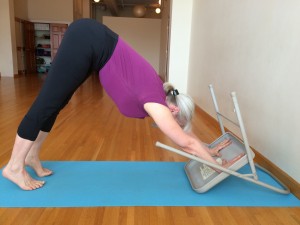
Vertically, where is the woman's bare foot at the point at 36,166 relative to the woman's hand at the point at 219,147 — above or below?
below

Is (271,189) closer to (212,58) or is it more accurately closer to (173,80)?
(212,58)

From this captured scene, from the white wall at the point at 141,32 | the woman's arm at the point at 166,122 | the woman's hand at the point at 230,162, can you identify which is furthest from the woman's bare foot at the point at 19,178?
the white wall at the point at 141,32

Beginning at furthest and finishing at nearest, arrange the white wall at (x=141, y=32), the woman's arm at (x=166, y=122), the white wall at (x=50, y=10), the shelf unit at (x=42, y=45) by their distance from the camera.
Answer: the white wall at (x=141, y=32), the shelf unit at (x=42, y=45), the white wall at (x=50, y=10), the woman's arm at (x=166, y=122)

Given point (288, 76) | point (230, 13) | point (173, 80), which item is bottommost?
point (173, 80)

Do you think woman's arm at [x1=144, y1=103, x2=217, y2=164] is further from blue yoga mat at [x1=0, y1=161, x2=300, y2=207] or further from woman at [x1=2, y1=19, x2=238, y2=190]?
blue yoga mat at [x1=0, y1=161, x2=300, y2=207]

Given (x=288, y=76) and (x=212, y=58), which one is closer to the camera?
(x=288, y=76)

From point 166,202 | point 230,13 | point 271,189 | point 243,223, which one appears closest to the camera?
point 243,223

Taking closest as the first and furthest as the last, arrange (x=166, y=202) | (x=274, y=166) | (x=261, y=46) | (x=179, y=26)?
(x=166, y=202) < (x=274, y=166) < (x=261, y=46) < (x=179, y=26)

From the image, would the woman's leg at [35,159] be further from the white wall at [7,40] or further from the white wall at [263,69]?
the white wall at [7,40]

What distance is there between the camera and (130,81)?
4.47 ft

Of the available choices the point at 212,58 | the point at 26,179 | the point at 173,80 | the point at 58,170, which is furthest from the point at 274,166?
the point at 173,80

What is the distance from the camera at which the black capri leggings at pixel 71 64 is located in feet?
4.69

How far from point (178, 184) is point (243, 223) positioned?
0.51m

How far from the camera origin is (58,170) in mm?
1952
